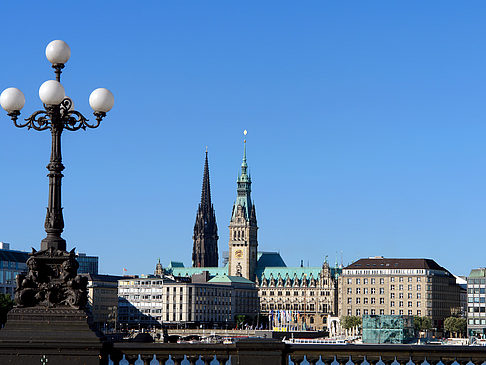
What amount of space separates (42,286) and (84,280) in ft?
2.61

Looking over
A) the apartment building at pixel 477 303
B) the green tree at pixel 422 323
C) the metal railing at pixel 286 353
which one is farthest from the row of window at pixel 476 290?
the metal railing at pixel 286 353

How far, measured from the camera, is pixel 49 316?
18797 mm

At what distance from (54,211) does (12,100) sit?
267 centimetres

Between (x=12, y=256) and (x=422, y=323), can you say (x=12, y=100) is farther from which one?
(x=422, y=323)

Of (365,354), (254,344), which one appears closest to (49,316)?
(254,344)

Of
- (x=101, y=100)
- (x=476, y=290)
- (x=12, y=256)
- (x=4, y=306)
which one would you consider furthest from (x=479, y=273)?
(x=101, y=100)

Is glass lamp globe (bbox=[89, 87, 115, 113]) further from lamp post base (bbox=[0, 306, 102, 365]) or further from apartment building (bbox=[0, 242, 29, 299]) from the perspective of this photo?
apartment building (bbox=[0, 242, 29, 299])

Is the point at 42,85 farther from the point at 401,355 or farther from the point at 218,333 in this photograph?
the point at 218,333

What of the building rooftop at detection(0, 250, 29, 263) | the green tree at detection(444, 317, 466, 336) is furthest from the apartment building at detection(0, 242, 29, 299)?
the green tree at detection(444, 317, 466, 336)

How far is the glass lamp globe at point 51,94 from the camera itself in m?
19.7

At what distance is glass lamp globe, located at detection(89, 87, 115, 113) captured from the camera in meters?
20.5

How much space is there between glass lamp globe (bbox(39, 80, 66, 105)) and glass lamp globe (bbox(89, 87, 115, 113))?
2.70ft

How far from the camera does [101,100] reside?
20.5 meters

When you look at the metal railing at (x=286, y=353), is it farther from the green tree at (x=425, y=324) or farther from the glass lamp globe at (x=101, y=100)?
the green tree at (x=425, y=324)
